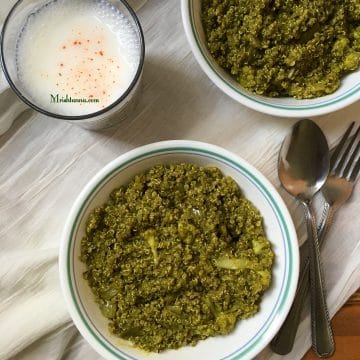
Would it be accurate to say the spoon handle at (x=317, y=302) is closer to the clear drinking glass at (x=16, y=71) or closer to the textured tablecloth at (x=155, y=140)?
the textured tablecloth at (x=155, y=140)

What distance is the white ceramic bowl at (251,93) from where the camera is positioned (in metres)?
1.23

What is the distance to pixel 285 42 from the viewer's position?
48.8 inches

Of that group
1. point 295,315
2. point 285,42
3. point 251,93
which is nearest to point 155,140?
point 251,93

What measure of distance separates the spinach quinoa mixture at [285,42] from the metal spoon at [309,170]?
101 millimetres

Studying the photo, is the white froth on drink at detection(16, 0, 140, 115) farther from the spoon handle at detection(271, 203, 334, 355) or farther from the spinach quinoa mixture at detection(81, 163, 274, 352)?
the spoon handle at detection(271, 203, 334, 355)

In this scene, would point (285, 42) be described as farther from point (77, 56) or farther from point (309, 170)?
point (77, 56)

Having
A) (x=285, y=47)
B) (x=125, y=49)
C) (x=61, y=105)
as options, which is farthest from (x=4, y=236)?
(x=285, y=47)

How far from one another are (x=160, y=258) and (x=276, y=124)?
15.9 inches

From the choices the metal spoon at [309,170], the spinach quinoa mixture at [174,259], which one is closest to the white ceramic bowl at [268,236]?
the spinach quinoa mixture at [174,259]

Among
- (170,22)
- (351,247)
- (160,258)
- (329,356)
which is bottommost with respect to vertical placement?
(329,356)

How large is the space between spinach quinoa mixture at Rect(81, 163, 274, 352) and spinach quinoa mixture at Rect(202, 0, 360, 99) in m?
0.23

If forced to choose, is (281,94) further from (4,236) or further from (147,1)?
(4,236)

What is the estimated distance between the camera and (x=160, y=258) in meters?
1.23

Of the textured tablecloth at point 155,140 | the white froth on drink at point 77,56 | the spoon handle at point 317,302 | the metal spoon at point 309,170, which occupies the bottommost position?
the spoon handle at point 317,302
